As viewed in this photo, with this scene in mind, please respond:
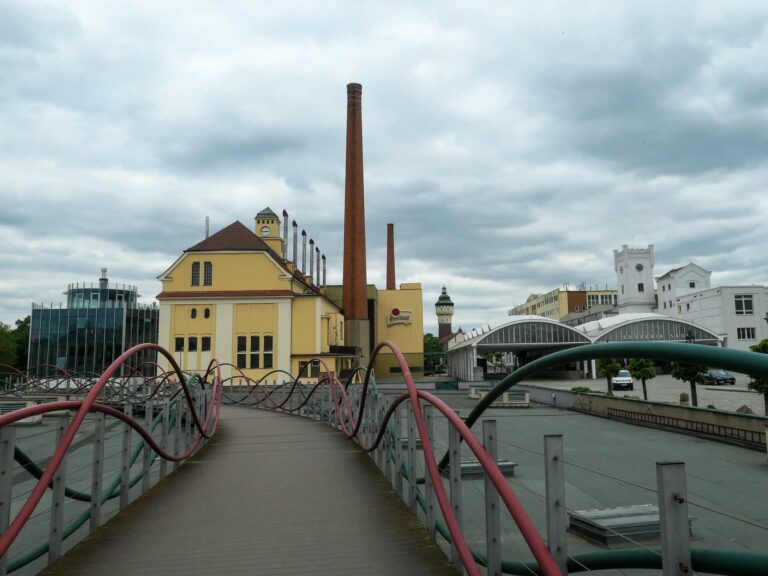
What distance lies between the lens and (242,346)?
4231 cm

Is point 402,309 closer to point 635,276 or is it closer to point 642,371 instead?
point 642,371

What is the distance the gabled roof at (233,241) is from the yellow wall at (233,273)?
1.40ft

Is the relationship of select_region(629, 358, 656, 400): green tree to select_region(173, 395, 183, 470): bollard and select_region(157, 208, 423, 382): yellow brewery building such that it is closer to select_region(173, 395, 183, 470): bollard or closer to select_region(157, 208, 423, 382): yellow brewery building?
select_region(157, 208, 423, 382): yellow brewery building

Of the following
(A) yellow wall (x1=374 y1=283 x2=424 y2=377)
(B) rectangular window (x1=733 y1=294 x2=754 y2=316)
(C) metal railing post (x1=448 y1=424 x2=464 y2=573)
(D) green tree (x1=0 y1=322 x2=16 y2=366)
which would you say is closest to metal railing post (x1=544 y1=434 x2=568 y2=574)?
(C) metal railing post (x1=448 y1=424 x2=464 y2=573)

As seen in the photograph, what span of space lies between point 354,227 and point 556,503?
41.8 metres

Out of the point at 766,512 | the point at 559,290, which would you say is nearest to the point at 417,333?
the point at 766,512

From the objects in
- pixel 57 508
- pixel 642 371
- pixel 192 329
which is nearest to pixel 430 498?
pixel 57 508

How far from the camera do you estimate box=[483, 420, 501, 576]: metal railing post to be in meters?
3.78

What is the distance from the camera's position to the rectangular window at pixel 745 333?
60294 millimetres

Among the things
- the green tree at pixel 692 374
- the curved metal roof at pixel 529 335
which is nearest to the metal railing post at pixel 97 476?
the green tree at pixel 692 374

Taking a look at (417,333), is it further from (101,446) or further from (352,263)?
(101,446)

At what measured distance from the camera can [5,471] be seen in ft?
13.0

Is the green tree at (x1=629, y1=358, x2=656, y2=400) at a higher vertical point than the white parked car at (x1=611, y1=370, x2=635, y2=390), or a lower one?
higher

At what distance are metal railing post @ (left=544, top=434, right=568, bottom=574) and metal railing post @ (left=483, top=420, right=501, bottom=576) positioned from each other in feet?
1.77
